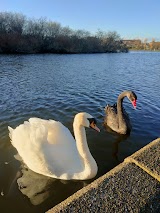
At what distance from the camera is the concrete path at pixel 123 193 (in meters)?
2.85

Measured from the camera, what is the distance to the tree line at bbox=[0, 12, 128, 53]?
1978 inches

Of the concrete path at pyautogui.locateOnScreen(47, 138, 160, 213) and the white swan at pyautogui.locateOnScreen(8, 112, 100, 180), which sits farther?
the white swan at pyautogui.locateOnScreen(8, 112, 100, 180)

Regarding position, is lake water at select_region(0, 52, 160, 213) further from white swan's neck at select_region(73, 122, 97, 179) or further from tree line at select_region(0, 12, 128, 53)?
tree line at select_region(0, 12, 128, 53)

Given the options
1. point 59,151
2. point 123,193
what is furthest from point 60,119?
point 123,193

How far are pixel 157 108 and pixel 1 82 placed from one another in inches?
381

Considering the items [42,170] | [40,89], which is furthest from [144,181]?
[40,89]

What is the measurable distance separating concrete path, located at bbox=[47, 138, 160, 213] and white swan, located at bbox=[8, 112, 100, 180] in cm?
120

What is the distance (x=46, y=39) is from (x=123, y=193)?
6105 centimetres

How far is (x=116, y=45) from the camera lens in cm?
7212

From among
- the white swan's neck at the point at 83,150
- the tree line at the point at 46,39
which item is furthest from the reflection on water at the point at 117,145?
the tree line at the point at 46,39

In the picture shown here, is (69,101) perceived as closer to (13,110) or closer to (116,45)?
(13,110)

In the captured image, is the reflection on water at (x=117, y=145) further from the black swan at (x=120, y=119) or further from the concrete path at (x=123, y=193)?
the concrete path at (x=123, y=193)

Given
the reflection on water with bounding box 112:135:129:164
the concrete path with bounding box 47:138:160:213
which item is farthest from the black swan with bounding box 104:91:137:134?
the concrete path with bounding box 47:138:160:213

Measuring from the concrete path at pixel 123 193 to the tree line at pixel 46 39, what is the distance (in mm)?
46649
